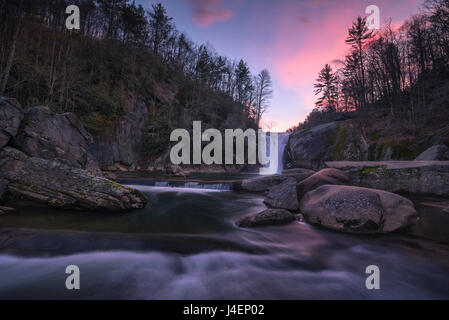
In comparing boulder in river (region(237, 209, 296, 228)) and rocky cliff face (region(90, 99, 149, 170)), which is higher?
rocky cliff face (region(90, 99, 149, 170))

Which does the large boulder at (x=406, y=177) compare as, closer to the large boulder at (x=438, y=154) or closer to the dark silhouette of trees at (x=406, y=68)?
the large boulder at (x=438, y=154)

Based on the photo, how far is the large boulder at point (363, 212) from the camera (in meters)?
3.67

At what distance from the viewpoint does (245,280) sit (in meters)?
2.38

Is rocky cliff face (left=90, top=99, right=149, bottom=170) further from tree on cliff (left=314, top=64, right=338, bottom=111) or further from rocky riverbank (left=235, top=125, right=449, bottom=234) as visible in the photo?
tree on cliff (left=314, top=64, right=338, bottom=111)

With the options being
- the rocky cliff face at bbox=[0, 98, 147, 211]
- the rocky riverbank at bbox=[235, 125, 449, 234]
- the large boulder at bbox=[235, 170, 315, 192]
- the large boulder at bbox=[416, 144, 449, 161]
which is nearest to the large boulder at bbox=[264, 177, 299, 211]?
the rocky riverbank at bbox=[235, 125, 449, 234]

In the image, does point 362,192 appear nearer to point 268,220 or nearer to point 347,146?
point 268,220

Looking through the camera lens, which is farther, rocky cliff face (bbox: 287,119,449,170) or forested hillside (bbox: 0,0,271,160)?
forested hillside (bbox: 0,0,271,160)

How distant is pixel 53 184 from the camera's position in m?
4.61

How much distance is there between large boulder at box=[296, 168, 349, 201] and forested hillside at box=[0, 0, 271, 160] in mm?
17354

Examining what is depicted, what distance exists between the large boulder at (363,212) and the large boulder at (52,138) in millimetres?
8071

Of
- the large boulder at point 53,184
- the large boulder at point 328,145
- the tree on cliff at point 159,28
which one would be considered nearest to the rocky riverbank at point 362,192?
the large boulder at point 328,145

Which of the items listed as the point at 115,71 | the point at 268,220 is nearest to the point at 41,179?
the point at 268,220

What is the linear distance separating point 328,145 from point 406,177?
8404 millimetres

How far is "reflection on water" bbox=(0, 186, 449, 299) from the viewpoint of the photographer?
85.5 inches
